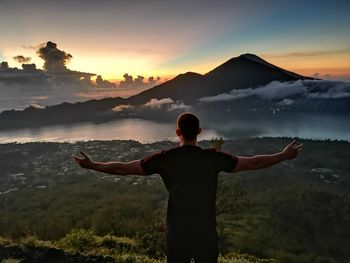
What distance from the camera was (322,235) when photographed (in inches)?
4535

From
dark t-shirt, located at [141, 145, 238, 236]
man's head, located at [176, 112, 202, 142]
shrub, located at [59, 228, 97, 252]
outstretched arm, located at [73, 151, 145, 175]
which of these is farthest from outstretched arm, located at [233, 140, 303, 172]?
shrub, located at [59, 228, 97, 252]

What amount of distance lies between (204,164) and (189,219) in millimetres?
679

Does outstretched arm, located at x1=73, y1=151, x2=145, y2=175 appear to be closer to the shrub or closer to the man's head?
the man's head

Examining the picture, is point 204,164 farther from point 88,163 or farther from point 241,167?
point 88,163

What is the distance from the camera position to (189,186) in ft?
14.5

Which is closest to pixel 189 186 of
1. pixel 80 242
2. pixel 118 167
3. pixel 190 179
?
pixel 190 179

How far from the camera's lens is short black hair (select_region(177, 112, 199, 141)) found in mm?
4422

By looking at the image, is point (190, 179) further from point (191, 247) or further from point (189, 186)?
point (191, 247)

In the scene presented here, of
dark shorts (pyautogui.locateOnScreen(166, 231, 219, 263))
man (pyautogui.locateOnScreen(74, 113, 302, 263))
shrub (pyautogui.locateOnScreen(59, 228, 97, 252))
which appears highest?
man (pyautogui.locateOnScreen(74, 113, 302, 263))

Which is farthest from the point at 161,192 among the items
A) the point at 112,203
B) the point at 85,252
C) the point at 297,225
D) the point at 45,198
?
the point at 85,252

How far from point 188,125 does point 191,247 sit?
4.77 ft

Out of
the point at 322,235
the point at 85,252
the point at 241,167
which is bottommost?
the point at 322,235

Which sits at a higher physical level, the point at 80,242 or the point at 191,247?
the point at 191,247

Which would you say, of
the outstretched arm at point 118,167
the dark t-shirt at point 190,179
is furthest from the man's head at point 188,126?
the outstretched arm at point 118,167
